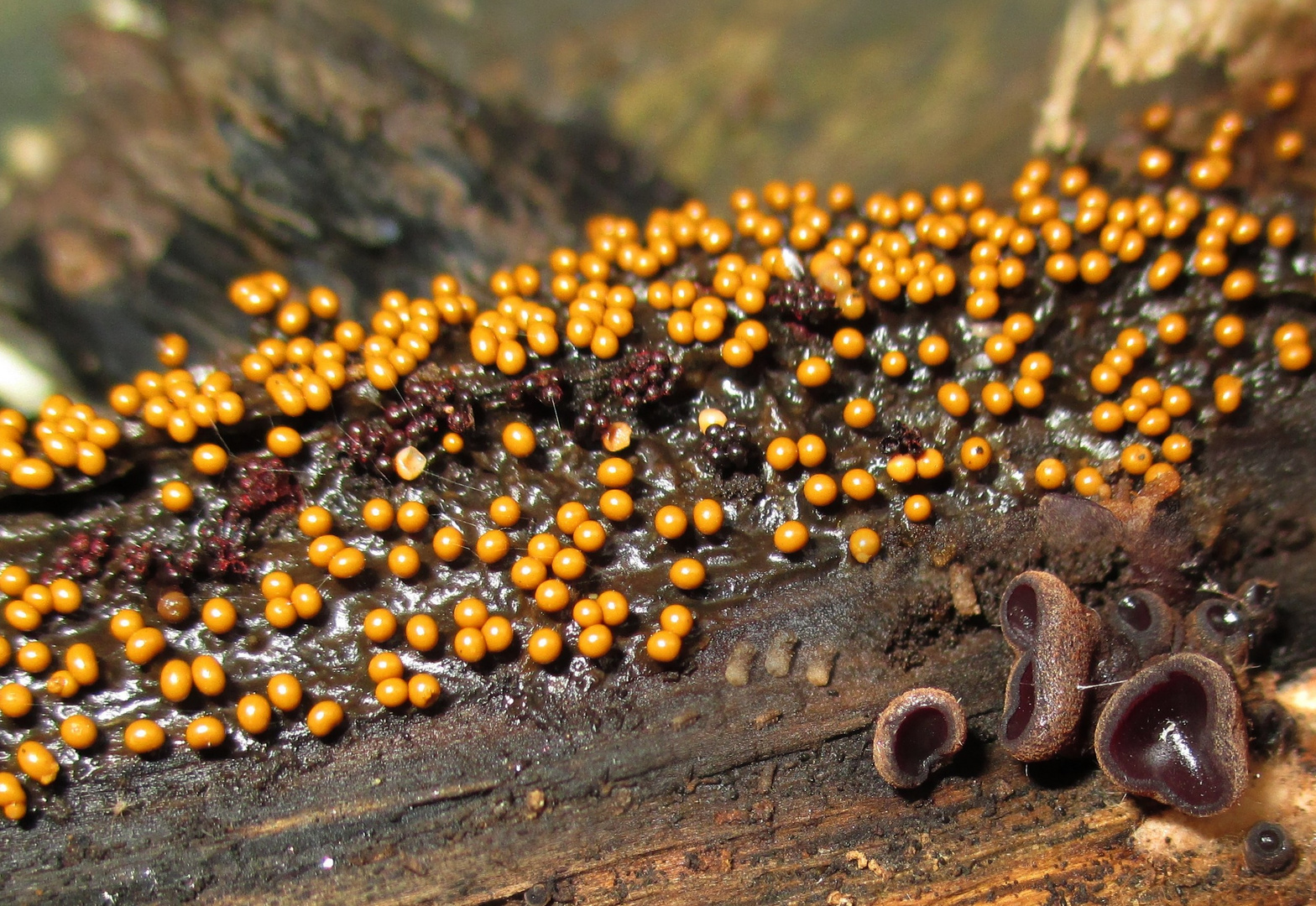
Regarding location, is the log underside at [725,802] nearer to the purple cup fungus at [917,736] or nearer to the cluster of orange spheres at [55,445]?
the purple cup fungus at [917,736]

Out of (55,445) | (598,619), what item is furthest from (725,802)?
(55,445)

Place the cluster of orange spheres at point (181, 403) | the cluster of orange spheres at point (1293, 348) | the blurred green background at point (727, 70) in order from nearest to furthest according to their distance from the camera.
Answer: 1. the cluster of orange spheres at point (181, 403)
2. the cluster of orange spheres at point (1293, 348)
3. the blurred green background at point (727, 70)

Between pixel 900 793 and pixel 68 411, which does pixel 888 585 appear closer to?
pixel 900 793

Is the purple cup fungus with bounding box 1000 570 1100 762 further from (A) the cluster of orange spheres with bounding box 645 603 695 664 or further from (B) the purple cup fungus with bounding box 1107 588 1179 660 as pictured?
(A) the cluster of orange spheres with bounding box 645 603 695 664

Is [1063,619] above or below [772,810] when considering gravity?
above

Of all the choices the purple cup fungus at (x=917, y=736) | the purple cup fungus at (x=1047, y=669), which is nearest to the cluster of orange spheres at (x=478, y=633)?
the purple cup fungus at (x=917, y=736)

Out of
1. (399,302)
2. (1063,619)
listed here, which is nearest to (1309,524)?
(1063,619)

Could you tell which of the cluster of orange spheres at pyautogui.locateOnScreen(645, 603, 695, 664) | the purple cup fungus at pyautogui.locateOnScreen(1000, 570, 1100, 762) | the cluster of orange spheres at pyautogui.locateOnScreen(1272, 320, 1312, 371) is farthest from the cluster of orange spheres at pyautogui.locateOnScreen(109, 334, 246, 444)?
the cluster of orange spheres at pyautogui.locateOnScreen(1272, 320, 1312, 371)
